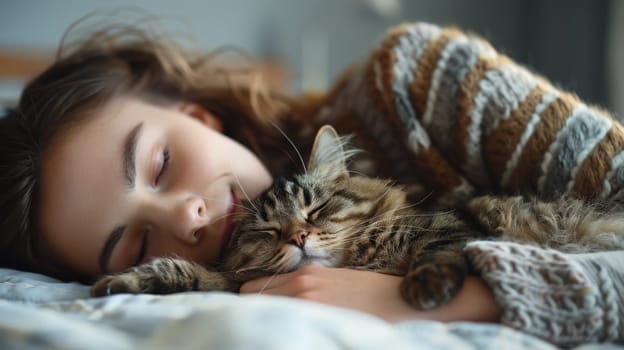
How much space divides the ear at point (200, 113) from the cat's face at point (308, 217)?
44cm

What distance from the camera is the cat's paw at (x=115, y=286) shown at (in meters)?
0.98

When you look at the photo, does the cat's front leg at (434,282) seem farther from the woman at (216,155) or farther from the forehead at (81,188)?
the forehead at (81,188)

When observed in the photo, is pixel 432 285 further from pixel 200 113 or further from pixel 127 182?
pixel 200 113

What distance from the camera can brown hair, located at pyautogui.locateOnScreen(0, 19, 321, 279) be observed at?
1.27m

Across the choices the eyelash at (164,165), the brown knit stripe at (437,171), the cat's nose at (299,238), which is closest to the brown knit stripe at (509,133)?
the brown knit stripe at (437,171)

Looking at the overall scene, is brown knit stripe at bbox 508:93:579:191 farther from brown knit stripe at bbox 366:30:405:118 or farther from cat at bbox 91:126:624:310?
brown knit stripe at bbox 366:30:405:118

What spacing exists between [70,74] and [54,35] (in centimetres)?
171

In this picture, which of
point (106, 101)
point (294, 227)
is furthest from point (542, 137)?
point (106, 101)

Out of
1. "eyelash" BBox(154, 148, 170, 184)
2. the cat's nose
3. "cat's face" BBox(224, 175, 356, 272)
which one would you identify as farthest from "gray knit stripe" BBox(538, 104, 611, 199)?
"eyelash" BBox(154, 148, 170, 184)

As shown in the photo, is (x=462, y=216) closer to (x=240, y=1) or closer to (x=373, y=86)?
(x=373, y=86)

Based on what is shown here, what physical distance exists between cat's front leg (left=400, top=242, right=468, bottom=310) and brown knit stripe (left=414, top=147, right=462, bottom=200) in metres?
0.46

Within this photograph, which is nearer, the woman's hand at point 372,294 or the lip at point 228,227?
the woman's hand at point 372,294

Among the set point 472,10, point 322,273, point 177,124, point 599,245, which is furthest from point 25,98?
point 472,10

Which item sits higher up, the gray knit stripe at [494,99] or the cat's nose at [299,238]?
the gray knit stripe at [494,99]
